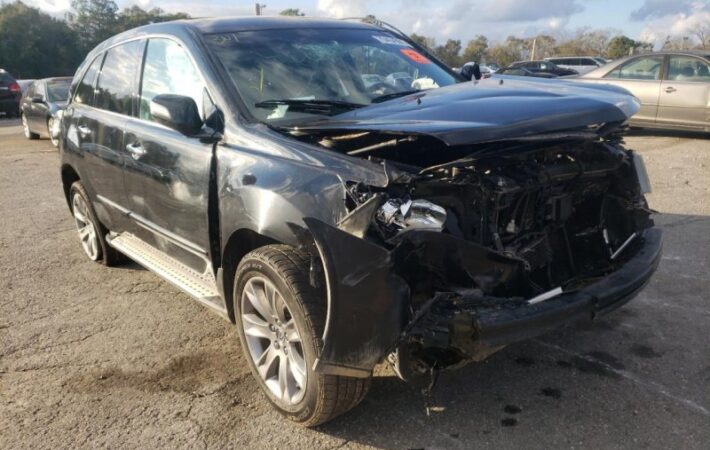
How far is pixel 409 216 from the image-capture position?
2.57m

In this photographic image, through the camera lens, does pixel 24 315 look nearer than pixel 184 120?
No

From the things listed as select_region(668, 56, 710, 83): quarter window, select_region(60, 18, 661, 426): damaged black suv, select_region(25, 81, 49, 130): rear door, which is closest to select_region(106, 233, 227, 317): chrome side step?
select_region(60, 18, 661, 426): damaged black suv

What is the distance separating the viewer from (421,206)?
2.60 meters

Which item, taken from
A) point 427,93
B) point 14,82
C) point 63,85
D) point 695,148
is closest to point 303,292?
point 427,93

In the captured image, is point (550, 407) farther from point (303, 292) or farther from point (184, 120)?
point (184, 120)

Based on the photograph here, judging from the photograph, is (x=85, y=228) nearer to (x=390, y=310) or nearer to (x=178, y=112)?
(x=178, y=112)

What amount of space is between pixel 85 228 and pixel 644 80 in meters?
10.1

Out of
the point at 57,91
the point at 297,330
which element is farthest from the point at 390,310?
the point at 57,91

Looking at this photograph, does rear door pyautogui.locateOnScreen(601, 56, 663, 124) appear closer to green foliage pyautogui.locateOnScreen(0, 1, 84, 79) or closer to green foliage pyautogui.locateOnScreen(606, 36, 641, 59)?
green foliage pyautogui.locateOnScreen(606, 36, 641, 59)

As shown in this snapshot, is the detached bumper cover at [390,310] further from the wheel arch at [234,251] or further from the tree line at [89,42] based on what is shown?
the tree line at [89,42]

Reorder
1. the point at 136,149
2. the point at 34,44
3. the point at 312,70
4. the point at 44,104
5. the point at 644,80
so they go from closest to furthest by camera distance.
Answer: the point at 312,70 → the point at 136,149 → the point at 644,80 → the point at 44,104 → the point at 34,44

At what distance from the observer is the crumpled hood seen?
8.68 feet

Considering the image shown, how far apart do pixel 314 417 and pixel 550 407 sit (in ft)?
3.87

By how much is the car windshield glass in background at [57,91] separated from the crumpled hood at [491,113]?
499 inches
